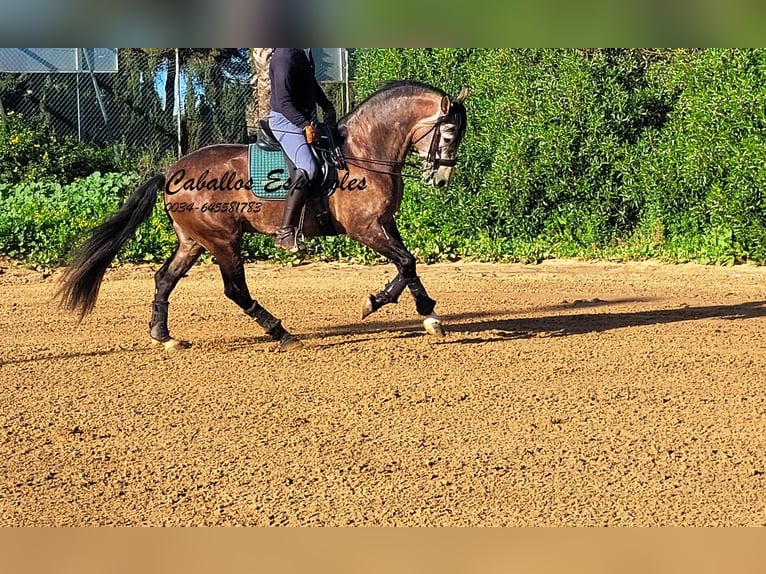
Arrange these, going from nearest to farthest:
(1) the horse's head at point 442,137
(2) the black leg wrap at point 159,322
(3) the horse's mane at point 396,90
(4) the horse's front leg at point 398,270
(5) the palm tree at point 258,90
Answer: (1) the horse's head at point 442,137 < (4) the horse's front leg at point 398,270 < (3) the horse's mane at point 396,90 < (2) the black leg wrap at point 159,322 < (5) the palm tree at point 258,90

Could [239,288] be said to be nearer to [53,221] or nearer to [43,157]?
[53,221]

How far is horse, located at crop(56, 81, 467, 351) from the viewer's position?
8.31m

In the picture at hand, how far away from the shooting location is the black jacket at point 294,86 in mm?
7742

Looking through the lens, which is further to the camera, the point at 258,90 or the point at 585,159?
the point at 258,90

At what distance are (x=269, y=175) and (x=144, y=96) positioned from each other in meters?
9.83

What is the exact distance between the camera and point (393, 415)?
6273 millimetres

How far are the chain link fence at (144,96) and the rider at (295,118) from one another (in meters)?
8.40

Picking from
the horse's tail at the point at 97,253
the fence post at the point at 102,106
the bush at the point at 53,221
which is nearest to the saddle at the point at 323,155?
the horse's tail at the point at 97,253

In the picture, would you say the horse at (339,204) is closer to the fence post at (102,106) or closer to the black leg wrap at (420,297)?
the black leg wrap at (420,297)

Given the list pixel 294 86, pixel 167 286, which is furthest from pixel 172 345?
pixel 294 86

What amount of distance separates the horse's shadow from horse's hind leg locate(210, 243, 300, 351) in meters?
0.47

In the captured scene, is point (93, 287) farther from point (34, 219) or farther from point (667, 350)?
point (34, 219)

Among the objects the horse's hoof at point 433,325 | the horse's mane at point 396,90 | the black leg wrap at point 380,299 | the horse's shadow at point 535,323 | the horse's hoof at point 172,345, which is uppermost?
the horse's mane at point 396,90
